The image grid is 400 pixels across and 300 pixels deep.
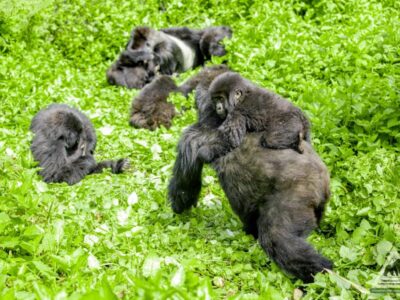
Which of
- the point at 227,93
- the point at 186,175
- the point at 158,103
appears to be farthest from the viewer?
the point at 158,103

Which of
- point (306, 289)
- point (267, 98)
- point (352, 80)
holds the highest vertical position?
point (267, 98)

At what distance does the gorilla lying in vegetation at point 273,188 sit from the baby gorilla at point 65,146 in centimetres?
166

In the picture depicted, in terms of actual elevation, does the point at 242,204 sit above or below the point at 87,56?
above

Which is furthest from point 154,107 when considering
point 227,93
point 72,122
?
point 227,93

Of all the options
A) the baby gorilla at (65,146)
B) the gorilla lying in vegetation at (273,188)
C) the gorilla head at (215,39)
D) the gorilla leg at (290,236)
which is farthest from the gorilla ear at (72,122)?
the gorilla head at (215,39)

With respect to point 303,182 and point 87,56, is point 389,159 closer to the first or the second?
point 303,182

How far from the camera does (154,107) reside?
6.78 meters

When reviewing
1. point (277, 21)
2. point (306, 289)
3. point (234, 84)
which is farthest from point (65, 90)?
point (306, 289)

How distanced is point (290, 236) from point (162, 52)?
578 centimetres

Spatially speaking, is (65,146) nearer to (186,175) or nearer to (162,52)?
(186,175)

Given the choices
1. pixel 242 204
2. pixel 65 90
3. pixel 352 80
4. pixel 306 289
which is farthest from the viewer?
pixel 65 90

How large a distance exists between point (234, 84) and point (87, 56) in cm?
496

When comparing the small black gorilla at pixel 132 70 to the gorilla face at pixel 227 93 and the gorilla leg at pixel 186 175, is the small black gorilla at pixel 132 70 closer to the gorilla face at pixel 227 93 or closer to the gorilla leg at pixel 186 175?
the gorilla leg at pixel 186 175

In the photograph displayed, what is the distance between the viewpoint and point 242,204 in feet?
12.4
